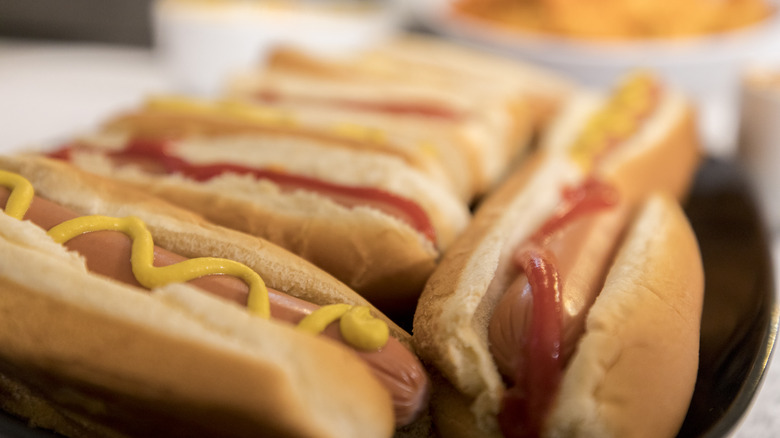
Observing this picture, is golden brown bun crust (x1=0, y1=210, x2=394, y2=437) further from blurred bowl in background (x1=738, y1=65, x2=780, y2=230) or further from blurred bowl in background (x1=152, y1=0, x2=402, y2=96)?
blurred bowl in background (x1=152, y1=0, x2=402, y2=96)

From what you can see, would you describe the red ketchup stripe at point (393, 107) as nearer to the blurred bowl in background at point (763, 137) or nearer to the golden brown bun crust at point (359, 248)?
the golden brown bun crust at point (359, 248)

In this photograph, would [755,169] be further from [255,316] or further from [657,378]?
[255,316]

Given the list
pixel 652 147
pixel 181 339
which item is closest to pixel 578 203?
pixel 652 147

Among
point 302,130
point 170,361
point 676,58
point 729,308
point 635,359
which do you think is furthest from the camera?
point 676,58

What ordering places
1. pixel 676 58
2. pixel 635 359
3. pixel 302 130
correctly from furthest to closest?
pixel 676 58 < pixel 302 130 < pixel 635 359

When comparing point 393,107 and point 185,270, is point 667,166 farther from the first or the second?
point 185,270

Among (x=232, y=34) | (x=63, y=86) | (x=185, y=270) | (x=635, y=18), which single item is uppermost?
(x=635, y=18)

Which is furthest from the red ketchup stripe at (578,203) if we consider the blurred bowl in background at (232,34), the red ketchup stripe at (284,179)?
the blurred bowl in background at (232,34)
